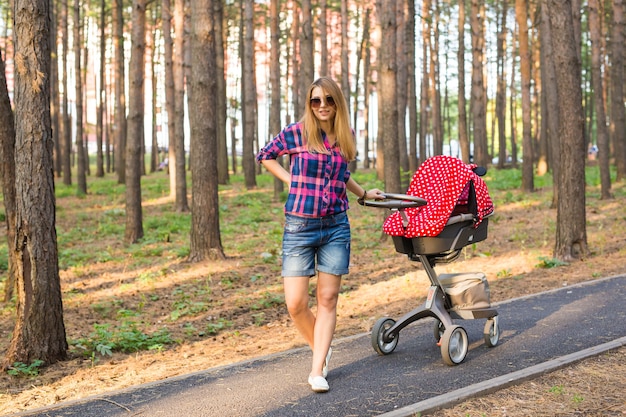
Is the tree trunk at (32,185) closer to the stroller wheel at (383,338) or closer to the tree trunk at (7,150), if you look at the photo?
the tree trunk at (7,150)

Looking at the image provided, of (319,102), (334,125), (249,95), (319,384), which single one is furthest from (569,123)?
(249,95)

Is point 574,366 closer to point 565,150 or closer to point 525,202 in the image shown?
point 565,150

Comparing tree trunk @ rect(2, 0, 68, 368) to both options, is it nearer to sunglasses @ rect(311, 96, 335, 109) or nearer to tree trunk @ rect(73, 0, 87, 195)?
sunglasses @ rect(311, 96, 335, 109)

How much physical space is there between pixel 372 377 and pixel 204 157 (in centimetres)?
747

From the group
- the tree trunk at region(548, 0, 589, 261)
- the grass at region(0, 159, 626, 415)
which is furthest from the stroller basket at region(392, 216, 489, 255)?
the tree trunk at region(548, 0, 589, 261)

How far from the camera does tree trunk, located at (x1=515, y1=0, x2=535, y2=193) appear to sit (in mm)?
21672

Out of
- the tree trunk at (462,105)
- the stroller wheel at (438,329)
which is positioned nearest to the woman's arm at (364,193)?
the stroller wheel at (438,329)

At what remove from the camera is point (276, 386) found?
544 cm

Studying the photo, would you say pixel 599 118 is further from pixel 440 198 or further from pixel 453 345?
pixel 453 345

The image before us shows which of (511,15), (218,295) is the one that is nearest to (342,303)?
(218,295)

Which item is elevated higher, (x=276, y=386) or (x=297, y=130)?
(x=297, y=130)

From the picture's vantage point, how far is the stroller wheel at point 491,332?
6281 mm

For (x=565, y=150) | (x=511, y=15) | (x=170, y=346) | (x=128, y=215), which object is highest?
(x=511, y=15)

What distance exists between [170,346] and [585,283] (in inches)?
216
